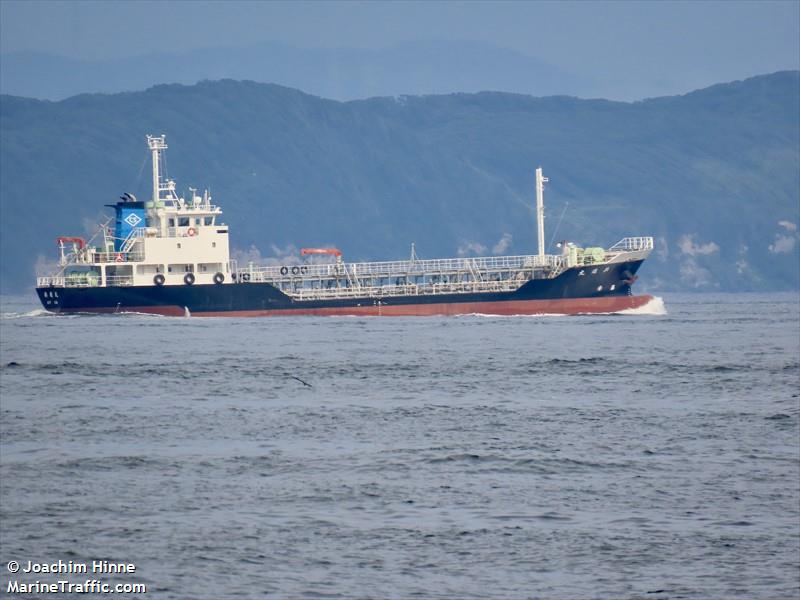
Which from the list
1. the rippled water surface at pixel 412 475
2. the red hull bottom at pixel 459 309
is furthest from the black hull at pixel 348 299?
the rippled water surface at pixel 412 475

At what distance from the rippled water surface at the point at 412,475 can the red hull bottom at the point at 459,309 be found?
96.4 feet

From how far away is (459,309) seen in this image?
259 ft

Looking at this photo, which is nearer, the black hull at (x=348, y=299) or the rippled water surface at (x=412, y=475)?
the rippled water surface at (x=412, y=475)

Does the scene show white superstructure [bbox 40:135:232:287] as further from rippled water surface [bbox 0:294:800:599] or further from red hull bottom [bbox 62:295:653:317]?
rippled water surface [bbox 0:294:800:599]

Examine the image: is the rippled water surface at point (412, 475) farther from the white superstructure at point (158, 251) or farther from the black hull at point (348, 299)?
the white superstructure at point (158, 251)

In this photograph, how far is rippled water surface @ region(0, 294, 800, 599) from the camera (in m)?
19.1

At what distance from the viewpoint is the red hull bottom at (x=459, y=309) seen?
7738 centimetres

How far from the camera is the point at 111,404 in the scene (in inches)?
1407

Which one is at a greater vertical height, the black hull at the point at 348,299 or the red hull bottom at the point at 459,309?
the black hull at the point at 348,299

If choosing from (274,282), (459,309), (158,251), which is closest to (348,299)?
(274,282)

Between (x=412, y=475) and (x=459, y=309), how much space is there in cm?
5411

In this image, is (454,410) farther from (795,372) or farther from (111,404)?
(795,372)

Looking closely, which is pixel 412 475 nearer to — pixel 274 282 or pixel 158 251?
pixel 274 282

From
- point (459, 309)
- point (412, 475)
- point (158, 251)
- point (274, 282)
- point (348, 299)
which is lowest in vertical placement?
point (412, 475)
